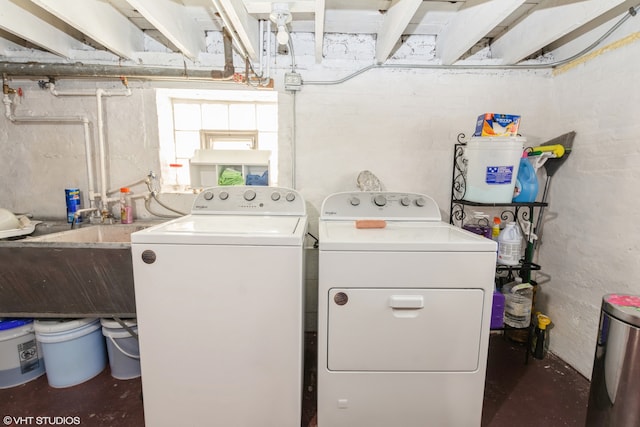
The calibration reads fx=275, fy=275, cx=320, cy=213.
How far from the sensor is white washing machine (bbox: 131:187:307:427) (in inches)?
44.4

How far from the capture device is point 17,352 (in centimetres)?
158

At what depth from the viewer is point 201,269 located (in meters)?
1.13

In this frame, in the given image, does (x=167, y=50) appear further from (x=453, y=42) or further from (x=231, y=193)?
(x=453, y=42)

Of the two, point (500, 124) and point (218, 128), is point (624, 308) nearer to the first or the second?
point (500, 124)

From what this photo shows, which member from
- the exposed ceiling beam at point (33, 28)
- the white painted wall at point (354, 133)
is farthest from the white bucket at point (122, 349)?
the exposed ceiling beam at point (33, 28)

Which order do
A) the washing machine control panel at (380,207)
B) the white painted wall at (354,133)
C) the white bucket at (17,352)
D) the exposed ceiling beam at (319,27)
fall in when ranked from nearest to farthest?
the exposed ceiling beam at (319,27)
the white bucket at (17,352)
the washing machine control panel at (380,207)
the white painted wall at (354,133)

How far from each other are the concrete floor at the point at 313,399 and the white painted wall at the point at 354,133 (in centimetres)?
30

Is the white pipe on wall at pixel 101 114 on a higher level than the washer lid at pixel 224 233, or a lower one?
higher

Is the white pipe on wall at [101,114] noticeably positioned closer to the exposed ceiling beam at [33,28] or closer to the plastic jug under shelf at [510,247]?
the exposed ceiling beam at [33,28]

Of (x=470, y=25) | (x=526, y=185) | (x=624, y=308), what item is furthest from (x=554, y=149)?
(x=624, y=308)

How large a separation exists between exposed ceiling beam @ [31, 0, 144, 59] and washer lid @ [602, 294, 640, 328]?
2774 millimetres

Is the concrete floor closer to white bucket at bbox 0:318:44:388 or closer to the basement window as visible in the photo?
white bucket at bbox 0:318:44:388

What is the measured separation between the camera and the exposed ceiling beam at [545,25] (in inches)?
53.2

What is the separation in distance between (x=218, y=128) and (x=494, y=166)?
209 cm
